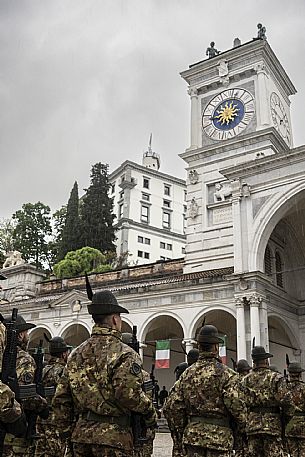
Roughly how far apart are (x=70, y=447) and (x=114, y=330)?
113 centimetres

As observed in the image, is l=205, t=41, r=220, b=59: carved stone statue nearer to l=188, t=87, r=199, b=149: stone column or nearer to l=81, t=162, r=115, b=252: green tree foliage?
l=188, t=87, r=199, b=149: stone column

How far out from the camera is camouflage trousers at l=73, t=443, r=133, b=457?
437 centimetres

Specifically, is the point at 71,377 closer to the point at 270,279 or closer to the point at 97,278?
the point at 270,279

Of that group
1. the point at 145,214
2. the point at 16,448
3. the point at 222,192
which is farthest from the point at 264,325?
the point at 145,214

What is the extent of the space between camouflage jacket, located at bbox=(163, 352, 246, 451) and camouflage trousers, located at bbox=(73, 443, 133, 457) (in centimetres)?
136

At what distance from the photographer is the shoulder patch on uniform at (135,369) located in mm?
4406

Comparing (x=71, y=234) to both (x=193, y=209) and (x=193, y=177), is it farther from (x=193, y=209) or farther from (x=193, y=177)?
(x=193, y=209)

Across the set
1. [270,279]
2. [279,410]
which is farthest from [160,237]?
[279,410]

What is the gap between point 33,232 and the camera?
49438 millimetres

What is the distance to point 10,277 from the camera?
33.7 metres

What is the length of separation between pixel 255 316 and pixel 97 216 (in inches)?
1140

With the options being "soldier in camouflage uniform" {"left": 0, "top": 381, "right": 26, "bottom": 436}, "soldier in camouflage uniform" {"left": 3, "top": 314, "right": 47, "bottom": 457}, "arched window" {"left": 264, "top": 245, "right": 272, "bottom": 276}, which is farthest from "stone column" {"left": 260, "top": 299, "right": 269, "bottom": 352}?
"soldier in camouflage uniform" {"left": 0, "top": 381, "right": 26, "bottom": 436}

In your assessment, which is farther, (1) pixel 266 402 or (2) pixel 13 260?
(2) pixel 13 260

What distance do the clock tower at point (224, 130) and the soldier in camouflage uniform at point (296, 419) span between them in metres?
18.5
